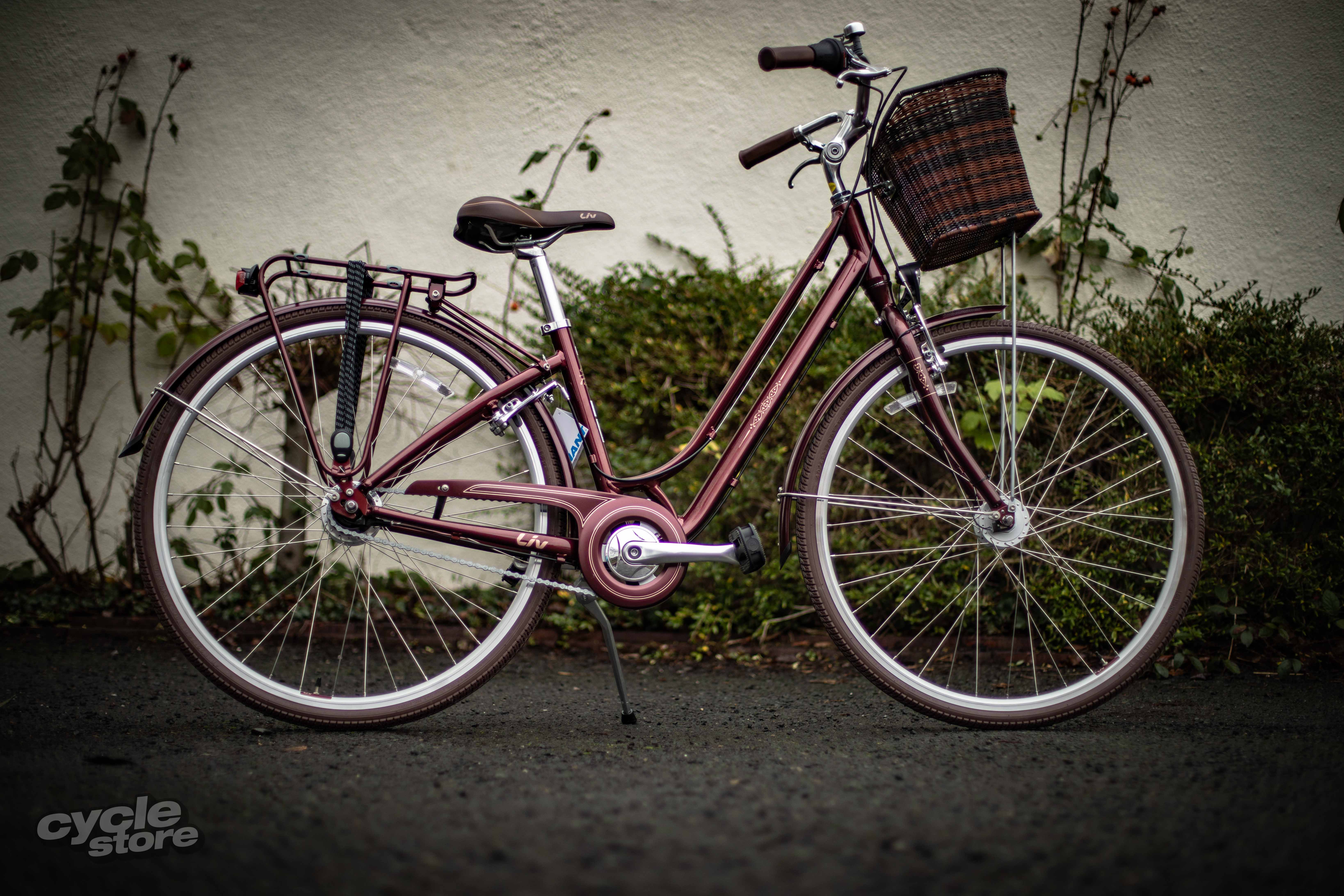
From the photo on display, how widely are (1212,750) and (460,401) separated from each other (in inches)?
102

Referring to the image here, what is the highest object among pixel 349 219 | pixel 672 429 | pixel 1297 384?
pixel 349 219

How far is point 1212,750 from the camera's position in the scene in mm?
1811

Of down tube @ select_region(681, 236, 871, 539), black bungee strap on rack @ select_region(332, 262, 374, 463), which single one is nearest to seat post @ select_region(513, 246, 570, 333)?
black bungee strap on rack @ select_region(332, 262, 374, 463)

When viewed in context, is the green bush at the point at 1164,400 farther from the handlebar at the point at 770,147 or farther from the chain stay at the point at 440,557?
the handlebar at the point at 770,147

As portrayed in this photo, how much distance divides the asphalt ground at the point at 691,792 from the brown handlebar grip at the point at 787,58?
4.98 feet

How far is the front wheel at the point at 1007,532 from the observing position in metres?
1.93

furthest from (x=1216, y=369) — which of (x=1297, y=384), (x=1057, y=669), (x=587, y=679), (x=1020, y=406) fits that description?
(x=587, y=679)

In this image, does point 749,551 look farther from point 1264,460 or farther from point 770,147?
point 1264,460

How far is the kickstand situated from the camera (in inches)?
77.1

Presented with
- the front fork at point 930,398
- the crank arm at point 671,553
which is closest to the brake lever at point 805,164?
the front fork at point 930,398

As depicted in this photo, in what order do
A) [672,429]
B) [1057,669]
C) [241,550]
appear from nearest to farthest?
[241,550]
[1057,669]
[672,429]

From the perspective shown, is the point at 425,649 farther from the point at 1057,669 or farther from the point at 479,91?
the point at 479,91

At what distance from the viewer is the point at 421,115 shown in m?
3.38

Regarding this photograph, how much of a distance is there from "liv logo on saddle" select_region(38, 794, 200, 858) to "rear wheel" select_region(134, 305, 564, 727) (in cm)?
45
